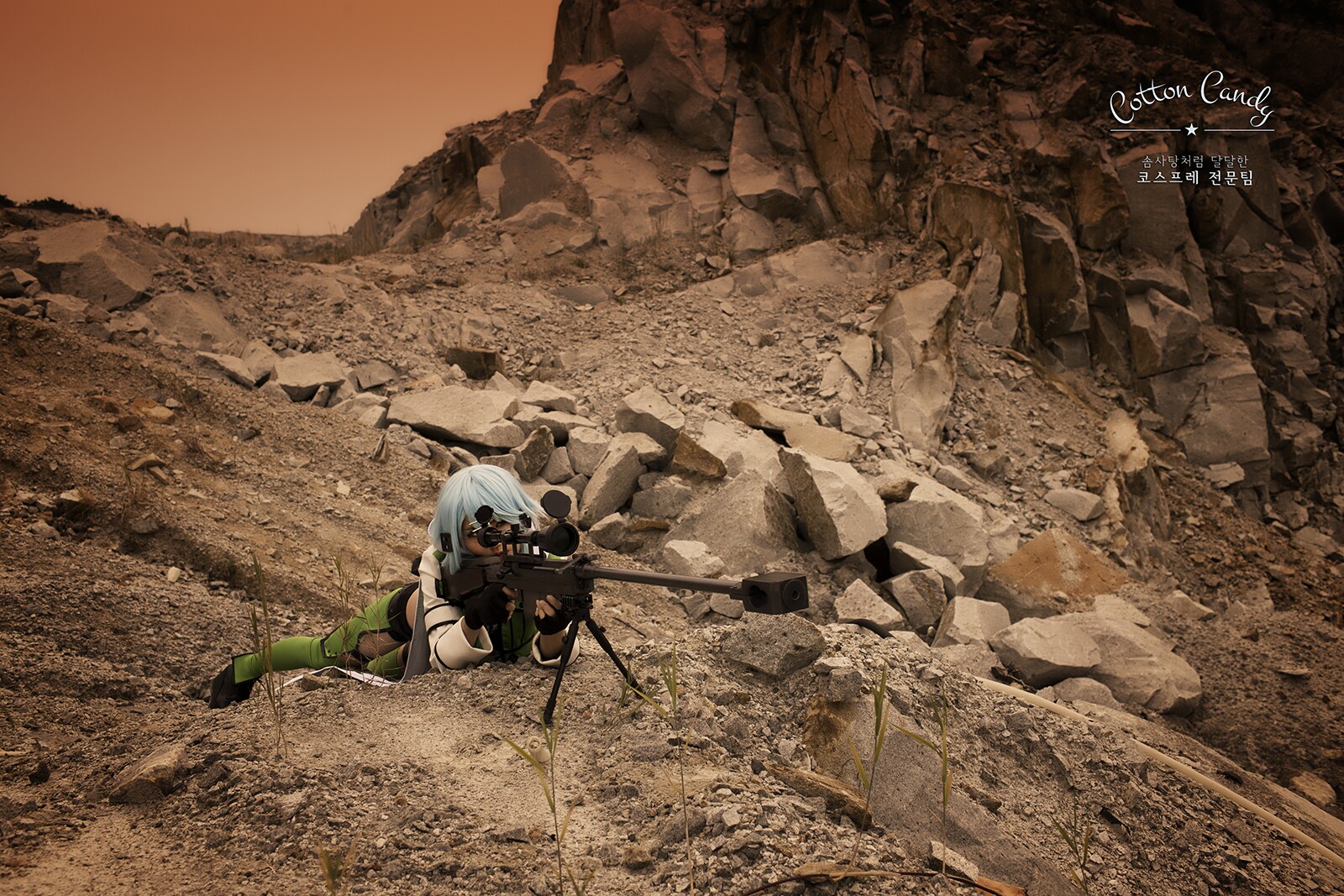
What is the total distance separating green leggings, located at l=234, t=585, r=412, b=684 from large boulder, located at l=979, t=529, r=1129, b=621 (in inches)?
198

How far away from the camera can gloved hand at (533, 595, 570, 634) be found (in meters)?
2.74

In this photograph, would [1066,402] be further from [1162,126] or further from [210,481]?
[210,481]

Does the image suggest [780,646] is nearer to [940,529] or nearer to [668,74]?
[940,529]

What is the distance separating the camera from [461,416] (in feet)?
23.3

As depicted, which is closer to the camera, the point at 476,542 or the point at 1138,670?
the point at 476,542

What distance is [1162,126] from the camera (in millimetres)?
11047

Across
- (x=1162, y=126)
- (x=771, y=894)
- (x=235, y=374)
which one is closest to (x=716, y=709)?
(x=771, y=894)

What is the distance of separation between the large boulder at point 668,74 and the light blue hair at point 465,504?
36.7 feet

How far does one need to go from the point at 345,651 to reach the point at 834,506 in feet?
12.6

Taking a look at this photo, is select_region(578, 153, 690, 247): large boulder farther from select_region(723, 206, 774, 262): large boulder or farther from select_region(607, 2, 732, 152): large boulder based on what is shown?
select_region(607, 2, 732, 152): large boulder

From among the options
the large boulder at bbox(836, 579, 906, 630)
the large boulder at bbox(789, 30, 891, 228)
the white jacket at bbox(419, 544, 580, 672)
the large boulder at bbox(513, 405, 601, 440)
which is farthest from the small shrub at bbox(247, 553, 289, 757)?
the large boulder at bbox(789, 30, 891, 228)

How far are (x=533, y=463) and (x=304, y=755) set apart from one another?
4.38 m

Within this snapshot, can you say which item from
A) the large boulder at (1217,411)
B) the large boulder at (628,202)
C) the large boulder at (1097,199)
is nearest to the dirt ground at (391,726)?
the large boulder at (1217,411)

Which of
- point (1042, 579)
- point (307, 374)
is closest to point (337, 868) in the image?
point (1042, 579)
